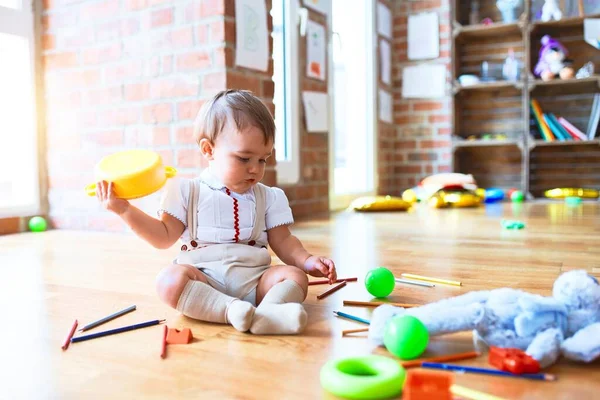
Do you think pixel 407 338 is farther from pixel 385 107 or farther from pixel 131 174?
pixel 385 107

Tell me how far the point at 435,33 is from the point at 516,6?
1.77ft

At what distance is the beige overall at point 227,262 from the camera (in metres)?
1.13

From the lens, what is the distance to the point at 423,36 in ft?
13.8

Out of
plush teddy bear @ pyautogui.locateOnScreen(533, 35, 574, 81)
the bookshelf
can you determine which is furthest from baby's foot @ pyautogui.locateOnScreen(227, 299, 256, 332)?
plush teddy bear @ pyautogui.locateOnScreen(533, 35, 574, 81)

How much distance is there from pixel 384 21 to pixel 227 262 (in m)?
→ 3.37

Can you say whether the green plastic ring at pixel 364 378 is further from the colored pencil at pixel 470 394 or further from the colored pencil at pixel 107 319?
the colored pencil at pixel 107 319

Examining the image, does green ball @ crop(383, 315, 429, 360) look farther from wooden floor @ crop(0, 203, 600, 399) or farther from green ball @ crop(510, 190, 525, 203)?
green ball @ crop(510, 190, 525, 203)

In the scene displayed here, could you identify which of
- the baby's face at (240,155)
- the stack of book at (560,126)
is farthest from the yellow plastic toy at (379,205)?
the baby's face at (240,155)

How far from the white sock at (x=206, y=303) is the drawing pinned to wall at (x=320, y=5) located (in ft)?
7.63

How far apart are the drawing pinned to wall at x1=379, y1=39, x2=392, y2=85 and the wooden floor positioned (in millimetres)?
1967

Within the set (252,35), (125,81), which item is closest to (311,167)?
(252,35)

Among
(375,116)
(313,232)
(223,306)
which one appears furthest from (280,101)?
(223,306)

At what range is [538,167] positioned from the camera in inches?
164

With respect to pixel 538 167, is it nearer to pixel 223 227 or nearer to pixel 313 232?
pixel 313 232
